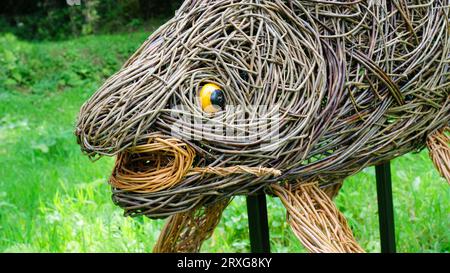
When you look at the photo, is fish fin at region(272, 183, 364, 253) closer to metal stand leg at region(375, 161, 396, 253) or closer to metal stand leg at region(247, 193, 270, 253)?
metal stand leg at region(247, 193, 270, 253)

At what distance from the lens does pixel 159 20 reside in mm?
4914

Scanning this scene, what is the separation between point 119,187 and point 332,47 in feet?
1.82

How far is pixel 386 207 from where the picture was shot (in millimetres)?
1944

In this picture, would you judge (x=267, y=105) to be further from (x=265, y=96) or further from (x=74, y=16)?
(x=74, y=16)

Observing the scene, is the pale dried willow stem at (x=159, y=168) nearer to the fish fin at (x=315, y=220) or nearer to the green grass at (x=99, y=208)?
the fish fin at (x=315, y=220)

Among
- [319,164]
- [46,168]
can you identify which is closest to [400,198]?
[319,164]

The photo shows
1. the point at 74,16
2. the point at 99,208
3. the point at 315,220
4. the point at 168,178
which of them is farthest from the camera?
the point at 74,16

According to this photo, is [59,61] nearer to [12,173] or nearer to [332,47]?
[12,173]

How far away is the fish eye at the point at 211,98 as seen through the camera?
1315mm

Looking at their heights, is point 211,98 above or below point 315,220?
above

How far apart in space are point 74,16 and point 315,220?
5.20 metres

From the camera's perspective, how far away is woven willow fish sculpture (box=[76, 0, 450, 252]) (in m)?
1.29

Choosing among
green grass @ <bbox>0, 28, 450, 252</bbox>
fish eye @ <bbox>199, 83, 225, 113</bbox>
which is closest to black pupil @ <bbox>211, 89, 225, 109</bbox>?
fish eye @ <bbox>199, 83, 225, 113</bbox>

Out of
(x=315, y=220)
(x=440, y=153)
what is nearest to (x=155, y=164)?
(x=315, y=220)
